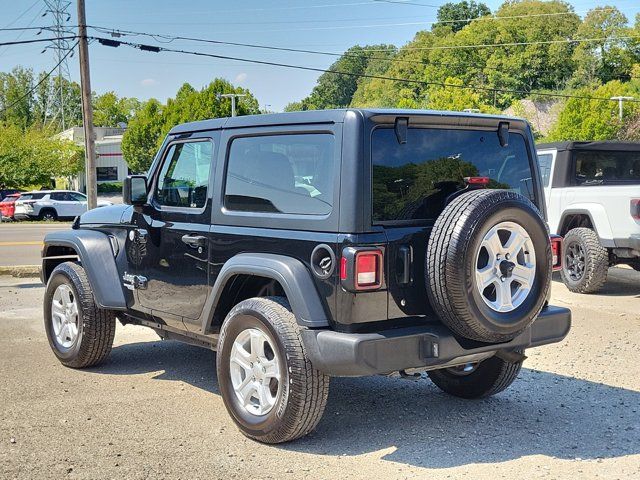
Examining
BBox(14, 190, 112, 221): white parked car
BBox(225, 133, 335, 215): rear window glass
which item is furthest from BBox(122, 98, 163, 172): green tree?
BBox(225, 133, 335, 215): rear window glass

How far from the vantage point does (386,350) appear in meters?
4.19

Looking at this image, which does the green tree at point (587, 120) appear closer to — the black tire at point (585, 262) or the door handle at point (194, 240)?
the black tire at point (585, 262)

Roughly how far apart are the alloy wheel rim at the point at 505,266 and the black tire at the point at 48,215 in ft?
106

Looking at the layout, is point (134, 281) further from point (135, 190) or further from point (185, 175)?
point (185, 175)

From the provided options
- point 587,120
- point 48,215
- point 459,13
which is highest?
point 459,13

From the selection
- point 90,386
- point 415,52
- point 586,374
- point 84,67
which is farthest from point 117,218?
point 415,52

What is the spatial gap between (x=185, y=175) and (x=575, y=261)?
7.14 meters

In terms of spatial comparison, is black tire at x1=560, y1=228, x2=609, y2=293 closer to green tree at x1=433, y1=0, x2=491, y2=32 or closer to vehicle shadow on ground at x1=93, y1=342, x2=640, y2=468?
vehicle shadow on ground at x1=93, y1=342, x2=640, y2=468

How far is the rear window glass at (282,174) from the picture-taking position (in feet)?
14.6

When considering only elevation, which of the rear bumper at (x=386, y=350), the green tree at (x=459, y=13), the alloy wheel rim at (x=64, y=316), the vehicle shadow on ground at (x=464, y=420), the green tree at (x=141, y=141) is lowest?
the vehicle shadow on ground at (x=464, y=420)

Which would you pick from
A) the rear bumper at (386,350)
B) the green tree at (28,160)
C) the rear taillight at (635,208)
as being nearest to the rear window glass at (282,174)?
the rear bumper at (386,350)

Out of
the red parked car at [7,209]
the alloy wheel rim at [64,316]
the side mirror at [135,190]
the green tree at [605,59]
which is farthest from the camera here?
the green tree at [605,59]

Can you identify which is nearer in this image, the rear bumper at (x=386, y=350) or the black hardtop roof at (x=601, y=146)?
the rear bumper at (x=386, y=350)

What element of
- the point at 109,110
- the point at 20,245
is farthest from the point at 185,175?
the point at 109,110
